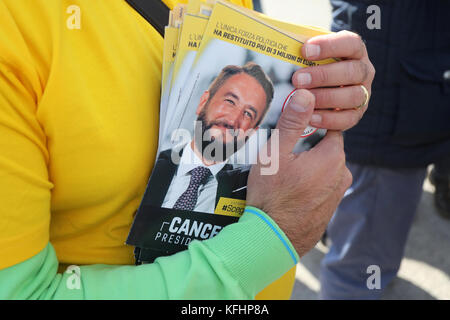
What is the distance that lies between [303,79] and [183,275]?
0.49m

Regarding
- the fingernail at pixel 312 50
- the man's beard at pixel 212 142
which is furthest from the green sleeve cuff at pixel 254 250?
the fingernail at pixel 312 50

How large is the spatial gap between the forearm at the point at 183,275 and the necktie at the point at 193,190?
10 centimetres

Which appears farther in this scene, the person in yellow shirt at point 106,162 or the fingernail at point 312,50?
the fingernail at point 312,50

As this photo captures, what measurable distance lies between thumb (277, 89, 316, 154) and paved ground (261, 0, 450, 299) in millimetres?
1430

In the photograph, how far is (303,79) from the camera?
85cm

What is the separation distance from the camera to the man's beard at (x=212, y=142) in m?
0.82

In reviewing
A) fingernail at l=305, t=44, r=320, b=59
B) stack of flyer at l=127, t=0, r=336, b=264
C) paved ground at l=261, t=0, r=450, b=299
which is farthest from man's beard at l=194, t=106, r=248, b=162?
paved ground at l=261, t=0, r=450, b=299

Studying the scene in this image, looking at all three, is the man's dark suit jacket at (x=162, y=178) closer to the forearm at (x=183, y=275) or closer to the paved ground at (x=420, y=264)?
the forearm at (x=183, y=275)

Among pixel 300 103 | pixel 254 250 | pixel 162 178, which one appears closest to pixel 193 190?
pixel 162 178

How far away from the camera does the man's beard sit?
82cm

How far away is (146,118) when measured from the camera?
0.82m

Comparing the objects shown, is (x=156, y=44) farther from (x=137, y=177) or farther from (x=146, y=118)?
(x=137, y=177)
